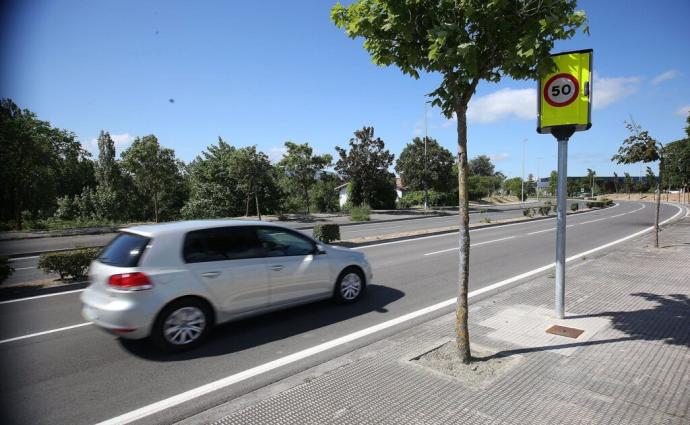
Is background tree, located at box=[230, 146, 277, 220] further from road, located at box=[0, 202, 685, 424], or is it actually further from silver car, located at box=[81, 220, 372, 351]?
silver car, located at box=[81, 220, 372, 351]

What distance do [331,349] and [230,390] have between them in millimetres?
1316

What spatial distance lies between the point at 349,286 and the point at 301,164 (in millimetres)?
30453

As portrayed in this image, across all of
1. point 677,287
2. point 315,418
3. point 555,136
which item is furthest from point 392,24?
point 677,287

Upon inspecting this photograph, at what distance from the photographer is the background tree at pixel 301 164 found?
35750mm

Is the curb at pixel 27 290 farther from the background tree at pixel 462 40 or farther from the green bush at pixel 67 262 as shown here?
the background tree at pixel 462 40

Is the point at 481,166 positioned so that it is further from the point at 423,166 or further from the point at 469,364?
the point at 469,364

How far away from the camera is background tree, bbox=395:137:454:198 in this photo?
4722 centimetres

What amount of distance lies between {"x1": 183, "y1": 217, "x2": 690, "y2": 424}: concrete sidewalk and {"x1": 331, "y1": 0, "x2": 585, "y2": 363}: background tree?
652mm

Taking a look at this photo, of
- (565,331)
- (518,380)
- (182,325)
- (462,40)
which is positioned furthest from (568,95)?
(182,325)

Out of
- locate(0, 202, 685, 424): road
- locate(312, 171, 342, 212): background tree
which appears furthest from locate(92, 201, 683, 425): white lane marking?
locate(312, 171, 342, 212): background tree

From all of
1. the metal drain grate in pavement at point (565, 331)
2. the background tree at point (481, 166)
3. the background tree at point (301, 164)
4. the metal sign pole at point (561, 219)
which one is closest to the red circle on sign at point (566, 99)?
the metal sign pole at point (561, 219)

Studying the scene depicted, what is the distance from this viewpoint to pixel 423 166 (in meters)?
47.3

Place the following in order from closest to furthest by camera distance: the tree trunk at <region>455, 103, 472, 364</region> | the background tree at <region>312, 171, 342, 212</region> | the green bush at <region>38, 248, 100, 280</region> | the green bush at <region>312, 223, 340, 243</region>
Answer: the tree trunk at <region>455, 103, 472, 364</region> < the green bush at <region>38, 248, 100, 280</region> < the green bush at <region>312, 223, 340, 243</region> < the background tree at <region>312, 171, 342, 212</region>

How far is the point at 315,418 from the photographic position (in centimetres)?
322
